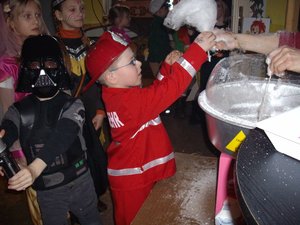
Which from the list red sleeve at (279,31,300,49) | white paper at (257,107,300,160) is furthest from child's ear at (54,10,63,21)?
white paper at (257,107,300,160)

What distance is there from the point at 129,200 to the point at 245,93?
93cm

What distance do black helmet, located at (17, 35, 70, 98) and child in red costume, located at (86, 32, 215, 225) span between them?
20 centimetres

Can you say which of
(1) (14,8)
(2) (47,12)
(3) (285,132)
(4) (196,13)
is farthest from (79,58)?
(3) (285,132)

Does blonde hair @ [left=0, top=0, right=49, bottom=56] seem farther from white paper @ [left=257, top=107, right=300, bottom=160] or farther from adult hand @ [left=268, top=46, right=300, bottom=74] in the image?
white paper @ [left=257, top=107, right=300, bottom=160]

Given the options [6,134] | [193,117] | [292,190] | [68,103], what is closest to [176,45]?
[193,117]

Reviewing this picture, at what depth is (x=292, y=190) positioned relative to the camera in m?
0.59

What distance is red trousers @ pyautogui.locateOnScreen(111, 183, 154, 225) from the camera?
166 cm

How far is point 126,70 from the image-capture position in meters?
1.58

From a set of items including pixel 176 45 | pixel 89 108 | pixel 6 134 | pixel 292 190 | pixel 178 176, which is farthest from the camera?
pixel 176 45

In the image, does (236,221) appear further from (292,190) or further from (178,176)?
(292,190)

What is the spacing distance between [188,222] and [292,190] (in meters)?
0.72

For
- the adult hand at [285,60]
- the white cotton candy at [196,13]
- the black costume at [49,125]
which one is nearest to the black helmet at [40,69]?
the black costume at [49,125]

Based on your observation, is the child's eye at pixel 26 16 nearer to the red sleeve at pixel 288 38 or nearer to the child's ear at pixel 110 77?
the child's ear at pixel 110 77

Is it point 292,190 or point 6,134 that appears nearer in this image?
point 292,190
